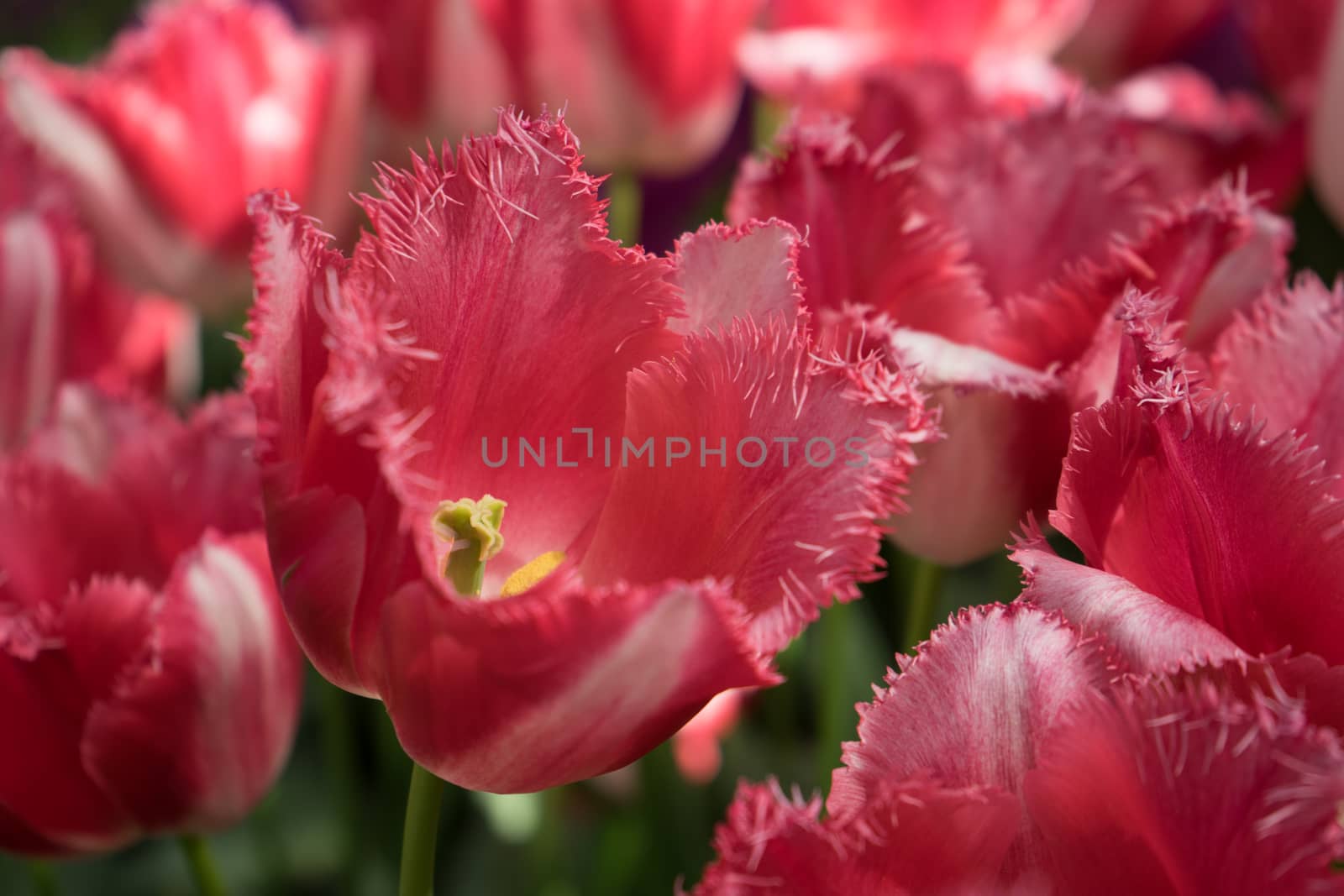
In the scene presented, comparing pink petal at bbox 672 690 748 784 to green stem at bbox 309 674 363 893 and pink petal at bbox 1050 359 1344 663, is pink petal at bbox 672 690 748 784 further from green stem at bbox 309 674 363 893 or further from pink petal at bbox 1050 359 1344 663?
pink petal at bbox 1050 359 1344 663

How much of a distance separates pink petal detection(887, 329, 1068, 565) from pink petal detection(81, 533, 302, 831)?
0.15m

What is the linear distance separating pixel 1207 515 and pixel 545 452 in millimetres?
125

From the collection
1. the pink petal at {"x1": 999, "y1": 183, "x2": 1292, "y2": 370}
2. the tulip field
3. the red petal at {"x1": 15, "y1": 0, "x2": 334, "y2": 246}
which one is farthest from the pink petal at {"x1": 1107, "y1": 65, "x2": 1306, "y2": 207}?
the red petal at {"x1": 15, "y1": 0, "x2": 334, "y2": 246}

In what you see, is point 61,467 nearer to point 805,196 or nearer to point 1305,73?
point 805,196

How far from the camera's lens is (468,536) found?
0.26 metres

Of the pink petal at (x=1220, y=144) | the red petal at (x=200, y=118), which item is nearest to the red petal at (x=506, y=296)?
the pink petal at (x=1220, y=144)

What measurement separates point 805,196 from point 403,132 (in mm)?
367

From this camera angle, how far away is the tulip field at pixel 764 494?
0.20m

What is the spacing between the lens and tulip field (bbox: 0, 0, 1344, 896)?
203 mm

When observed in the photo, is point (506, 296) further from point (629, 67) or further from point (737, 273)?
point (629, 67)

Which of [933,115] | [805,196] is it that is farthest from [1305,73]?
[805,196]

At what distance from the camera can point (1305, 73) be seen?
597 millimetres

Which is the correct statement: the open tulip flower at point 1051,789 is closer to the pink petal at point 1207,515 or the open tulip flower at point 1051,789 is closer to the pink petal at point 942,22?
the pink petal at point 1207,515

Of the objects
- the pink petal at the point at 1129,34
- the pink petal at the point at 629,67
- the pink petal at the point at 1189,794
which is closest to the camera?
the pink petal at the point at 1189,794
